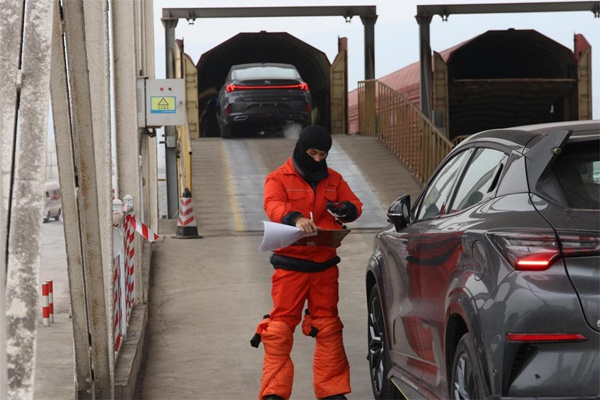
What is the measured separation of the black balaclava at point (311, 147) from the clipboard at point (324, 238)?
42 centimetres

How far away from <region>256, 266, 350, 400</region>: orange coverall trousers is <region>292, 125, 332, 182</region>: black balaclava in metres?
0.60

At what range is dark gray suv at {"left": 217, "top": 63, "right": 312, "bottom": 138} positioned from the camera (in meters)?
25.2

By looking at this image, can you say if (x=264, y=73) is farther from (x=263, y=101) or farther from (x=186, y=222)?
(x=186, y=222)

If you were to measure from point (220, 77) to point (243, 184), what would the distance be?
1461cm

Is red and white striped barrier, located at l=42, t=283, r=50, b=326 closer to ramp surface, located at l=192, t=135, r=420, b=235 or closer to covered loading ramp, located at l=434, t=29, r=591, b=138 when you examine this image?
ramp surface, located at l=192, t=135, r=420, b=235

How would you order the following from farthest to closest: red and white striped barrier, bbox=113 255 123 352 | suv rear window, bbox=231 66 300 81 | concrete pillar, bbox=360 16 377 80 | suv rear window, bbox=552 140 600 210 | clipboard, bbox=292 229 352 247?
concrete pillar, bbox=360 16 377 80 → suv rear window, bbox=231 66 300 81 → red and white striped barrier, bbox=113 255 123 352 → clipboard, bbox=292 229 352 247 → suv rear window, bbox=552 140 600 210

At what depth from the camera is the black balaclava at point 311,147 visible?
22.2 feet

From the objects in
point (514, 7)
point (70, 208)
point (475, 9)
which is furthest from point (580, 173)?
point (514, 7)

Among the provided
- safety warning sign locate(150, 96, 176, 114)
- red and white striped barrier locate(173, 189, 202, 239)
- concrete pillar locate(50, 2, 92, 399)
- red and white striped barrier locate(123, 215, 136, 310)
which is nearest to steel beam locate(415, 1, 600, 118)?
red and white striped barrier locate(173, 189, 202, 239)

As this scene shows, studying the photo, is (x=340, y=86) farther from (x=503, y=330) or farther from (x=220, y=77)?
(x=503, y=330)

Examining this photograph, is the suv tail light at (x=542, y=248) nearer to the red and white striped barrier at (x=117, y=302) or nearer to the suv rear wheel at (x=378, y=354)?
the suv rear wheel at (x=378, y=354)

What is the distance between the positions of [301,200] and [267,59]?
92.2 ft

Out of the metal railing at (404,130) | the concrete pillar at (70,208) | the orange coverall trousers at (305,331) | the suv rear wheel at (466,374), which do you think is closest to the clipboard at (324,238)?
the orange coverall trousers at (305,331)

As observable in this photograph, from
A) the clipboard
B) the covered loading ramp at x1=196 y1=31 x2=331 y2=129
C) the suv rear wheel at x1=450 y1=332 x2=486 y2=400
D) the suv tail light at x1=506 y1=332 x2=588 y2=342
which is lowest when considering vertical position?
the suv rear wheel at x1=450 y1=332 x2=486 y2=400
